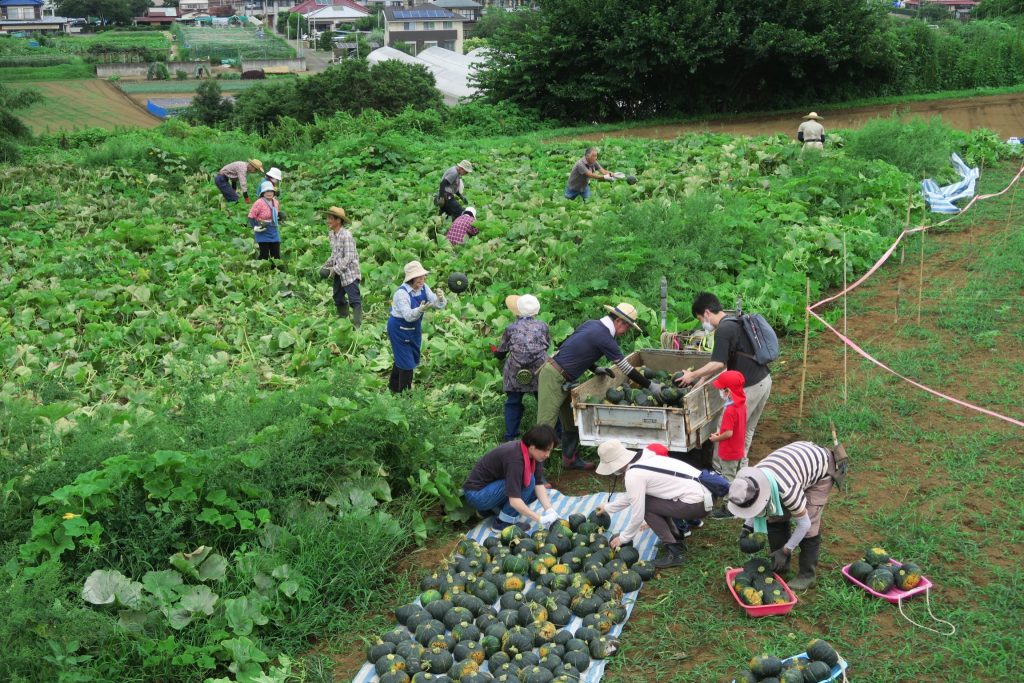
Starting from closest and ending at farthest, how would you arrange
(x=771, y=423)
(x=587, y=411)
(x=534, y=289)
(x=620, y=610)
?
(x=620, y=610)
(x=587, y=411)
(x=771, y=423)
(x=534, y=289)

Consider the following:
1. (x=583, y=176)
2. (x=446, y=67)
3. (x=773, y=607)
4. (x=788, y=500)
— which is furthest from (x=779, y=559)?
(x=446, y=67)

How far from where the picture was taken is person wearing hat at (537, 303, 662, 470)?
25.1ft

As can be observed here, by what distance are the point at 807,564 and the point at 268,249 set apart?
8.69 meters

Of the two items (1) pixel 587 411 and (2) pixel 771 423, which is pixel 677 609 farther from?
(2) pixel 771 423

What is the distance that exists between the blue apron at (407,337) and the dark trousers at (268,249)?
4694mm

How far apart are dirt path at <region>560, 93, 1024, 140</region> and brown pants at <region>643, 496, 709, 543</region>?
17130 millimetres

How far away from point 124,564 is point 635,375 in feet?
13.0

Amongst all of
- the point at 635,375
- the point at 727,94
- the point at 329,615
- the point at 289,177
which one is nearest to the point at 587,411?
the point at 635,375

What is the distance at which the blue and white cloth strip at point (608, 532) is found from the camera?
5.54 metres

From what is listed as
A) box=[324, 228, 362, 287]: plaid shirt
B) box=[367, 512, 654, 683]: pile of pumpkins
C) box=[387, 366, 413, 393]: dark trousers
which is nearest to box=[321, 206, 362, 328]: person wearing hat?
box=[324, 228, 362, 287]: plaid shirt

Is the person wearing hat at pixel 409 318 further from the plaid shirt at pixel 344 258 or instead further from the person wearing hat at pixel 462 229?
the person wearing hat at pixel 462 229

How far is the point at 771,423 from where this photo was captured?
8.45 meters

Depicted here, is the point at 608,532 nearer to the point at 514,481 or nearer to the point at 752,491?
the point at 514,481

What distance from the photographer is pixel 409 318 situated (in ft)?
27.4
